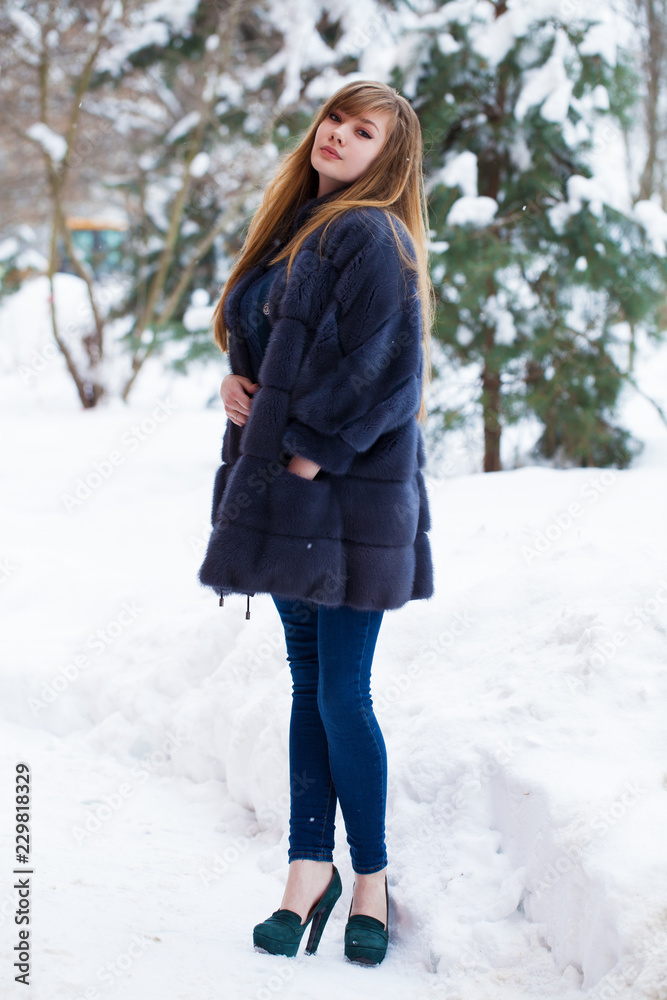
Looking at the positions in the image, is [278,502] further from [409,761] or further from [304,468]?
[409,761]

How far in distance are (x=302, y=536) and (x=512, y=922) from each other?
0.96 metres

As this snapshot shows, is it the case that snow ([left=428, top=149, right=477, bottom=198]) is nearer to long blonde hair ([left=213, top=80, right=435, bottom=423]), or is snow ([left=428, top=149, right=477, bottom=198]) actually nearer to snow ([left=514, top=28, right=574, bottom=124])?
snow ([left=514, top=28, right=574, bottom=124])

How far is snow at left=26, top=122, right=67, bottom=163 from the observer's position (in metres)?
7.42

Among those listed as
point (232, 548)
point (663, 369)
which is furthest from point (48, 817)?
point (663, 369)

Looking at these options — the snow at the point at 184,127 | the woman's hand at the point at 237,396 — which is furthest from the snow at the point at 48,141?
the woman's hand at the point at 237,396

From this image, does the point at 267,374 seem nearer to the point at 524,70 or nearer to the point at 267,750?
the point at 267,750

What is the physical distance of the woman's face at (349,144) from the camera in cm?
184

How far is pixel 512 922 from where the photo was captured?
1.78 m

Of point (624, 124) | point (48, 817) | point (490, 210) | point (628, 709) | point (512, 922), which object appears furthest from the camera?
point (624, 124)

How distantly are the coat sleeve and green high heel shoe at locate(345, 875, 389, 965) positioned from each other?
0.99 metres

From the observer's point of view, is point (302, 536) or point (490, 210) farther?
point (490, 210)

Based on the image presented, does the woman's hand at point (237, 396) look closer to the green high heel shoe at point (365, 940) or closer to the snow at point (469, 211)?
the green high heel shoe at point (365, 940)

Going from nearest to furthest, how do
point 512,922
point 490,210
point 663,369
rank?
point 512,922 → point 490,210 → point 663,369

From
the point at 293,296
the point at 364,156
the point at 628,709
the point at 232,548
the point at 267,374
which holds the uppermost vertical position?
the point at 364,156
